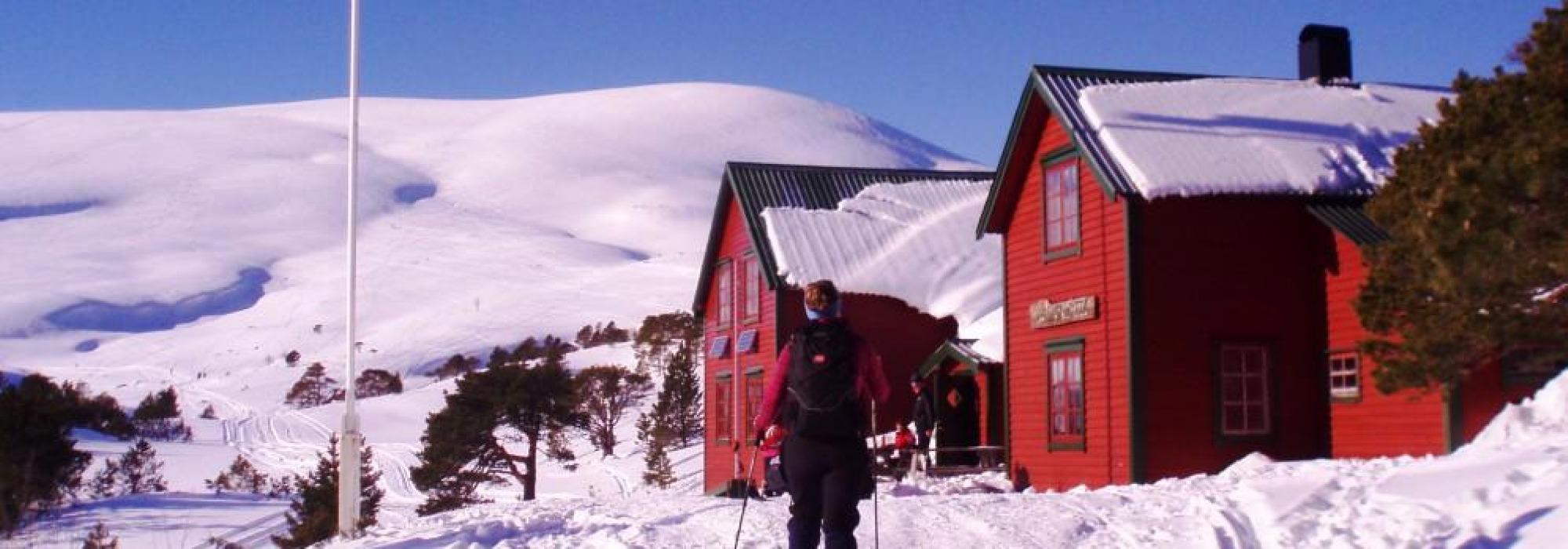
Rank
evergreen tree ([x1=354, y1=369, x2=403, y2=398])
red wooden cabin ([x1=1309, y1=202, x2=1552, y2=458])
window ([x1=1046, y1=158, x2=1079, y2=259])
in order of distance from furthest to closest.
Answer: evergreen tree ([x1=354, y1=369, x2=403, y2=398]) < window ([x1=1046, y1=158, x2=1079, y2=259]) < red wooden cabin ([x1=1309, y1=202, x2=1552, y2=458])

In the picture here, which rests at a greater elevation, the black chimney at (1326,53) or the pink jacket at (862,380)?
the black chimney at (1326,53)

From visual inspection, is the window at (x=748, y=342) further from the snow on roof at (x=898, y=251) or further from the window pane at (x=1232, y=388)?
the window pane at (x=1232, y=388)

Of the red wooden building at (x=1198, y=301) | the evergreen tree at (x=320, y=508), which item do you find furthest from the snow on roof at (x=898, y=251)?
the evergreen tree at (x=320, y=508)

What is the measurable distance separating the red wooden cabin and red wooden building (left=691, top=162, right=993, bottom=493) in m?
9.58

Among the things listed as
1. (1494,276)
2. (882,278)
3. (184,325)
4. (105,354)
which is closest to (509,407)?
(882,278)

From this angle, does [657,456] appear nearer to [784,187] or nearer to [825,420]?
[784,187]

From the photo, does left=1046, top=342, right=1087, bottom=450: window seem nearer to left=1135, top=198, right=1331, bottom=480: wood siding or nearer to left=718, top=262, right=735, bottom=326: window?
left=1135, top=198, right=1331, bottom=480: wood siding

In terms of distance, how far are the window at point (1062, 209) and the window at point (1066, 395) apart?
125cm

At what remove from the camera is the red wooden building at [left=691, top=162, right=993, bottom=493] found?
30656 mm

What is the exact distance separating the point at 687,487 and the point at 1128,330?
20662 mm

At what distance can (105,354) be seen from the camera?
5586 inches

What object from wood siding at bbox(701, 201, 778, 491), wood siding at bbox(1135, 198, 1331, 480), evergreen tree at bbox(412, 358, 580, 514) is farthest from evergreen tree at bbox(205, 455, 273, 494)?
wood siding at bbox(1135, 198, 1331, 480)

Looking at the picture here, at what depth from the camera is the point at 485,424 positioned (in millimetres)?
41219

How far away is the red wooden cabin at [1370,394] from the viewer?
18781 millimetres
